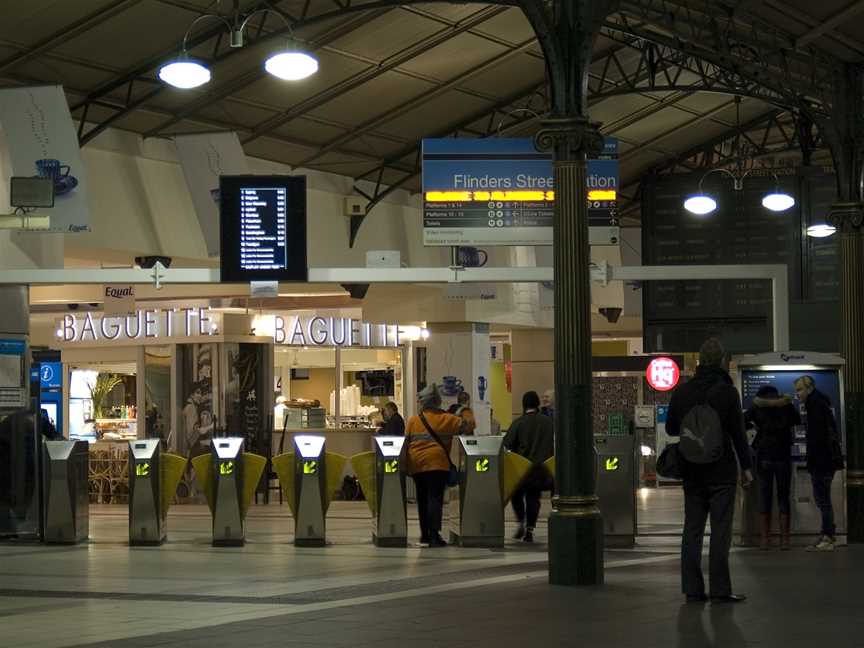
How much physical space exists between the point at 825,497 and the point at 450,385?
13.4m

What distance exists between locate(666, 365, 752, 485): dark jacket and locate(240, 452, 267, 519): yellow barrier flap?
24.4 ft

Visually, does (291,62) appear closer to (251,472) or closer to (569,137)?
(569,137)

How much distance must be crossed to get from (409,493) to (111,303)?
239 inches

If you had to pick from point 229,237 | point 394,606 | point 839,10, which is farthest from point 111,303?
point 394,606

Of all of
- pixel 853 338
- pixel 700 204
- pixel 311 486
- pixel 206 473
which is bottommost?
pixel 311 486

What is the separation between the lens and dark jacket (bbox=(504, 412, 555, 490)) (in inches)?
625

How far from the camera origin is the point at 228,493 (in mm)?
16094

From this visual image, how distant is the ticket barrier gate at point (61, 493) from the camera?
16344 millimetres

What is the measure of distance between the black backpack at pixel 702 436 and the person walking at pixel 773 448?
4.95 metres

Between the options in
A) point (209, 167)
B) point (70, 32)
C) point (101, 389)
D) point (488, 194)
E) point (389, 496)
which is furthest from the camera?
point (101, 389)

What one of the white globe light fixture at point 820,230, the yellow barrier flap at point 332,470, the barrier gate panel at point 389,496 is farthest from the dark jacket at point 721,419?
the white globe light fixture at point 820,230

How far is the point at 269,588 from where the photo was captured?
440 inches

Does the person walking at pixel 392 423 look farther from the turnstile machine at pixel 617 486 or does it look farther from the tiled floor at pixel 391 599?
the turnstile machine at pixel 617 486

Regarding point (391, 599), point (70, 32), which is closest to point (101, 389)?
point (70, 32)
